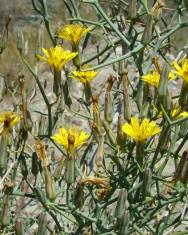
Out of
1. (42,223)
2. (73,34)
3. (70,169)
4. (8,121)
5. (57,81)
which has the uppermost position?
(73,34)

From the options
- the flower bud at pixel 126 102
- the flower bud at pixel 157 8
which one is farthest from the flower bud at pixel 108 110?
the flower bud at pixel 157 8

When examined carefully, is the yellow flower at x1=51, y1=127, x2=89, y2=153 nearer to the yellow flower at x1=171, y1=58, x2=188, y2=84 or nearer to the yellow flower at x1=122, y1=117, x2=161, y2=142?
the yellow flower at x1=122, y1=117, x2=161, y2=142

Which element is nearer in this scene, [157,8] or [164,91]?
[164,91]

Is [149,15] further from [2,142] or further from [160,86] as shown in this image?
[2,142]

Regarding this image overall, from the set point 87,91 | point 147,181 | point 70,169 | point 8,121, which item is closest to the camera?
point 147,181

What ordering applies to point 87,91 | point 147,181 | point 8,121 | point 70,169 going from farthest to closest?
point 87,91, point 8,121, point 70,169, point 147,181

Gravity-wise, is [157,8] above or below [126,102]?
above

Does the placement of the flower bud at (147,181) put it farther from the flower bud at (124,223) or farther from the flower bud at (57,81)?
the flower bud at (57,81)

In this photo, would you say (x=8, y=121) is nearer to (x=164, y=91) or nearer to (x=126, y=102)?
(x=126, y=102)

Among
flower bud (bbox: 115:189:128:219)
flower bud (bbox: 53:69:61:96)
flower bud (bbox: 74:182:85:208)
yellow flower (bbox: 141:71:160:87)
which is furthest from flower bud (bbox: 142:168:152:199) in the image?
flower bud (bbox: 53:69:61:96)

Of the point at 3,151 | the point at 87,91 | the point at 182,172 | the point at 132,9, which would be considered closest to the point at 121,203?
the point at 182,172

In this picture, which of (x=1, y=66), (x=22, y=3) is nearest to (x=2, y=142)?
(x=1, y=66)
